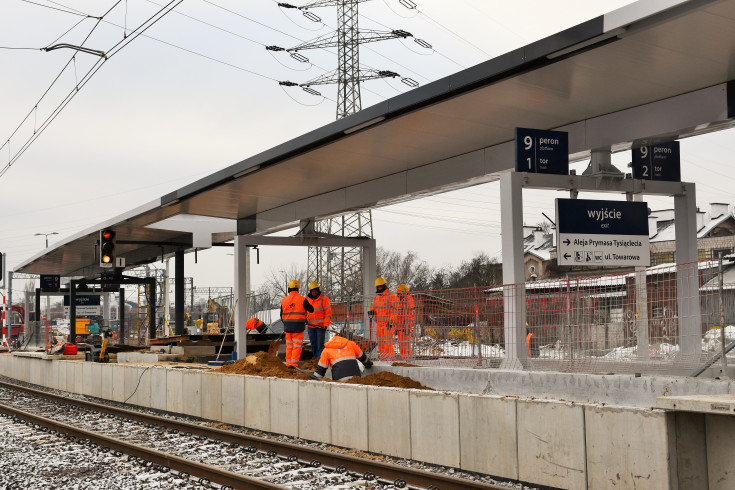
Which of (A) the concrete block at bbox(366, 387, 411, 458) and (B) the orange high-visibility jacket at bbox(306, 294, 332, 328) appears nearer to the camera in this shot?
(A) the concrete block at bbox(366, 387, 411, 458)

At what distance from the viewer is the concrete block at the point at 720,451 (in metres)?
6.92

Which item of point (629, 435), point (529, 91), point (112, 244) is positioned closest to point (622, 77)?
point (529, 91)

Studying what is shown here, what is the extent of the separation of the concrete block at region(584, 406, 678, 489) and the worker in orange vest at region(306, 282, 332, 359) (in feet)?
35.7

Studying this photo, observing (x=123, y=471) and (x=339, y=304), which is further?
(x=339, y=304)

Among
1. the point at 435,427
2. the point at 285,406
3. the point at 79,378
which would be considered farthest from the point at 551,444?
the point at 79,378

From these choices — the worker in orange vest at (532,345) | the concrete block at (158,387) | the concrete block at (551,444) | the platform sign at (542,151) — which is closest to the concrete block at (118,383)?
the concrete block at (158,387)

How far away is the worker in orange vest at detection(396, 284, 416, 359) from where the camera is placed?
15914 millimetres

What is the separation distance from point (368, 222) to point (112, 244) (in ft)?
61.3

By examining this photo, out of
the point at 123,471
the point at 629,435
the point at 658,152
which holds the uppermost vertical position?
the point at 658,152

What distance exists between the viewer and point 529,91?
12953mm

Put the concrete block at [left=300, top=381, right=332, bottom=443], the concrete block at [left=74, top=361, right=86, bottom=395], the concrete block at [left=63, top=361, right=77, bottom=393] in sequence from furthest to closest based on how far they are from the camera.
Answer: the concrete block at [left=63, top=361, right=77, bottom=393]
the concrete block at [left=74, top=361, right=86, bottom=395]
the concrete block at [left=300, top=381, right=332, bottom=443]

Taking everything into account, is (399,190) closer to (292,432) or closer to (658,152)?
(658,152)

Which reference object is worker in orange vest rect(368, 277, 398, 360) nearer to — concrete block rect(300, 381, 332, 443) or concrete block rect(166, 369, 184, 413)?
concrete block rect(166, 369, 184, 413)

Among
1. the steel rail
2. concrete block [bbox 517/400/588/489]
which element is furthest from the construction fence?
the steel rail
